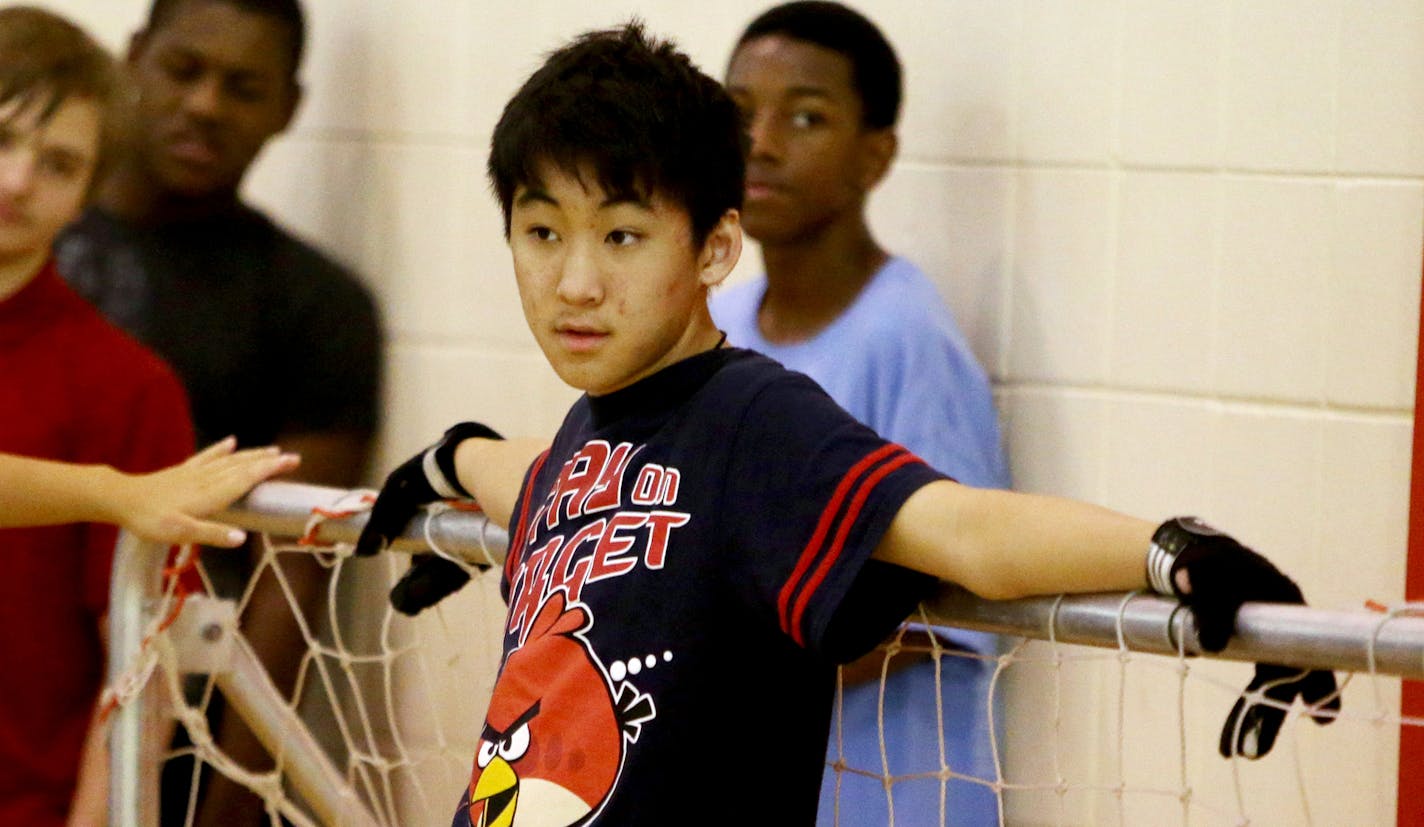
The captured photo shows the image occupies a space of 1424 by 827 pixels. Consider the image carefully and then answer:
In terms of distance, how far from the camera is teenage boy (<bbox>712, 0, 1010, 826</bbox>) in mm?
2008

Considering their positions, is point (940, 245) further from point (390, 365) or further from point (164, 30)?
point (164, 30)

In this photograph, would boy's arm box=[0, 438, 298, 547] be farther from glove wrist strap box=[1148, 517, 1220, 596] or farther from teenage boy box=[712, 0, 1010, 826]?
glove wrist strap box=[1148, 517, 1220, 596]

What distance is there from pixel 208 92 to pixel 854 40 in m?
1.13

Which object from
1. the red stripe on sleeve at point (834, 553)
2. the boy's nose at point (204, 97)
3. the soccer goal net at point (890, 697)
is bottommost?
the soccer goal net at point (890, 697)

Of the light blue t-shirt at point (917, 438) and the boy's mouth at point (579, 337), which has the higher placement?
the boy's mouth at point (579, 337)

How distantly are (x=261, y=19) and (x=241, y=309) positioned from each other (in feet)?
1.55

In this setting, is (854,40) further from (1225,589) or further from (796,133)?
(1225,589)

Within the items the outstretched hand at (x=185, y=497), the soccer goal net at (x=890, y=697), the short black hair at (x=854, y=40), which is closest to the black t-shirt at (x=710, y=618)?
the soccer goal net at (x=890, y=697)

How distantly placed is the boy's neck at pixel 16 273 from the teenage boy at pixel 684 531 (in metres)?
0.83

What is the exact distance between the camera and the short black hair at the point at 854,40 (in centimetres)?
218

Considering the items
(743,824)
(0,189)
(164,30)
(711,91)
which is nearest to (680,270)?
(711,91)

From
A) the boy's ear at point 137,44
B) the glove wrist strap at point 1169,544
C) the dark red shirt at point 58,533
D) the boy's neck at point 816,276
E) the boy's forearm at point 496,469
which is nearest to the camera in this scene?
the glove wrist strap at point 1169,544

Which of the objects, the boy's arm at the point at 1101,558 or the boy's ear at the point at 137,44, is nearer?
the boy's arm at the point at 1101,558

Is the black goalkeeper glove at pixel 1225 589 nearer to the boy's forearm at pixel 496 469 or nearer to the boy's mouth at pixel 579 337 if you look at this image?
the boy's mouth at pixel 579 337
